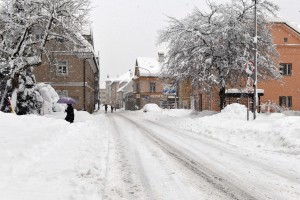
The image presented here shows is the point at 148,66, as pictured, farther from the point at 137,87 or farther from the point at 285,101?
the point at 285,101

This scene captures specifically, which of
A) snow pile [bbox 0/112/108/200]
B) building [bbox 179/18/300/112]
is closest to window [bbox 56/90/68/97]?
building [bbox 179/18/300/112]

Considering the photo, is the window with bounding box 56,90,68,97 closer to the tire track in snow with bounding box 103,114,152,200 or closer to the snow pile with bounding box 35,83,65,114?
the snow pile with bounding box 35,83,65,114

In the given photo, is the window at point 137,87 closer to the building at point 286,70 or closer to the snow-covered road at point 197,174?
the building at point 286,70

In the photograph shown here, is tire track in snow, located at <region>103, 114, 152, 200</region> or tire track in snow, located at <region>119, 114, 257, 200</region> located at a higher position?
tire track in snow, located at <region>103, 114, 152, 200</region>

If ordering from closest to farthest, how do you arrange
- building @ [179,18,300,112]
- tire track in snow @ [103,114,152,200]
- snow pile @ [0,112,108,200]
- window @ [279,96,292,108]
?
snow pile @ [0,112,108,200] → tire track in snow @ [103,114,152,200] → building @ [179,18,300,112] → window @ [279,96,292,108]

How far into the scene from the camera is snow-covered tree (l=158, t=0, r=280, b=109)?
79.4 feet

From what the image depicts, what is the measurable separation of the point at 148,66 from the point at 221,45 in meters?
45.4

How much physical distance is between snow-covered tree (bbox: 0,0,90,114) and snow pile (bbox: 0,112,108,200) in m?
10.8

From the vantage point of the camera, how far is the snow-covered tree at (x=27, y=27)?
20.4m

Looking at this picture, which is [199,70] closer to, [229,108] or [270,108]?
[229,108]

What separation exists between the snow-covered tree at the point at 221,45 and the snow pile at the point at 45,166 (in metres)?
15.4

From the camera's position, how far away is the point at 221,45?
78.9 ft

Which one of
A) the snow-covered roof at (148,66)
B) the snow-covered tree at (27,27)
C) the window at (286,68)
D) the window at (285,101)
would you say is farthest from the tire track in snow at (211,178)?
the snow-covered roof at (148,66)

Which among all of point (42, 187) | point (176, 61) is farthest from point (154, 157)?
point (176, 61)
